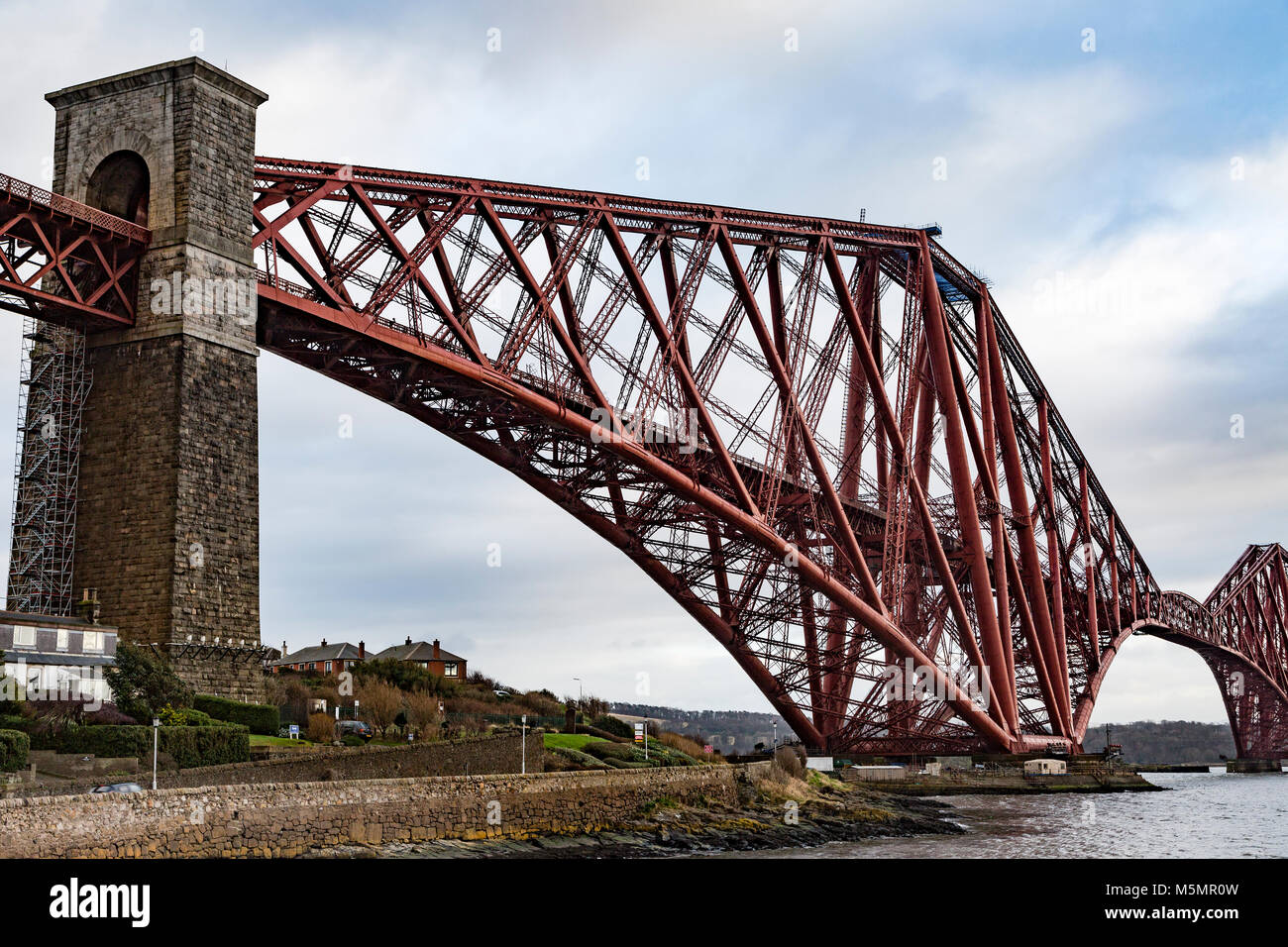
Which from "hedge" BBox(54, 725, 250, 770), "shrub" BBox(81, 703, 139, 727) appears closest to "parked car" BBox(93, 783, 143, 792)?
"hedge" BBox(54, 725, 250, 770)

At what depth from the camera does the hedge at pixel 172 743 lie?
107 ft

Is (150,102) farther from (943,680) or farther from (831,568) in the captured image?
(943,680)

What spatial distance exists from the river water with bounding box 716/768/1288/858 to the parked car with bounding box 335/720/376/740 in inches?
566

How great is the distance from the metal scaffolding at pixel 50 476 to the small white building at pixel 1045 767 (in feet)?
156

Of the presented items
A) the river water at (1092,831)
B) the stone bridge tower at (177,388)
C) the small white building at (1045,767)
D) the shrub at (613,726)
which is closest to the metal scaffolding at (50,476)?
the stone bridge tower at (177,388)

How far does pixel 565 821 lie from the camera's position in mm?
36531

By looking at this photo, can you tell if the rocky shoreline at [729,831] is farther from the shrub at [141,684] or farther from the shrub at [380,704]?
the shrub at [380,704]

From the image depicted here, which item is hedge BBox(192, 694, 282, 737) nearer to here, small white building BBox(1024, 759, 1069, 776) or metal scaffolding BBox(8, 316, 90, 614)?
metal scaffolding BBox(8, 316, 90, 614)

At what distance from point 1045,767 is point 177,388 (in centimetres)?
4868

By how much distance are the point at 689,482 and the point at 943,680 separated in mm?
17557

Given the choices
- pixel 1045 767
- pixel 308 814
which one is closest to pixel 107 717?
pixel 308 814

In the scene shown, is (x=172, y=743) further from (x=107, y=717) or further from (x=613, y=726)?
(x=613, y=726)

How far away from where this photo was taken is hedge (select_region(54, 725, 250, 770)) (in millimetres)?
32500
